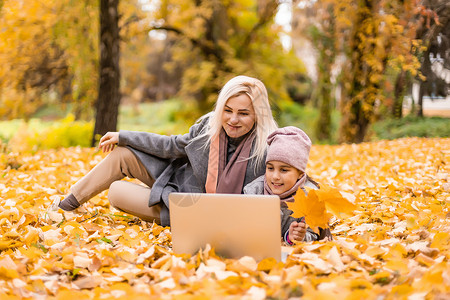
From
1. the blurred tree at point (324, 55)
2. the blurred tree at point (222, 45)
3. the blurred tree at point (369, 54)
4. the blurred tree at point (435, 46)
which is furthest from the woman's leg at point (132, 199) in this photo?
the blurred tree at point (222, 45)

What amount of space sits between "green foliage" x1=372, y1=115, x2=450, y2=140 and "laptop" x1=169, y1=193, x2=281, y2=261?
5.38 meters

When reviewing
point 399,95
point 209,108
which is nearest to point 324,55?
point 399,95

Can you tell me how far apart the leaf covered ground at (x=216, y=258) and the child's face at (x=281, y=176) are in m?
0.35

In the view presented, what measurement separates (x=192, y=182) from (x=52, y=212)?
0.91 metres

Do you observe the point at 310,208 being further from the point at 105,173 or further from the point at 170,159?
the point at 105,173

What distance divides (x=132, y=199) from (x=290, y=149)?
1116 mm

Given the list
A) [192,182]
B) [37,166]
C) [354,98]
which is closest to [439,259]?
[192,182]

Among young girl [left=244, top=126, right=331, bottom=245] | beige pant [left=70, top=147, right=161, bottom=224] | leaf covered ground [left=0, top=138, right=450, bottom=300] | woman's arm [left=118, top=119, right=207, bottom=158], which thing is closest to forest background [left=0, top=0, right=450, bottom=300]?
leaf covered ground [left=0, top=138, right=450, bottom=300]

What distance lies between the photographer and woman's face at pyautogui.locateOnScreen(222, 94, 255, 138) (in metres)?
2.47

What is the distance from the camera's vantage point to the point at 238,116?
8.18 ft

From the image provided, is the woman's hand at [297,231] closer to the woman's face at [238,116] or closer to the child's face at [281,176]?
the child's face at [281,176]

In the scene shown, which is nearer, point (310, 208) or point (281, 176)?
point (310, 208)

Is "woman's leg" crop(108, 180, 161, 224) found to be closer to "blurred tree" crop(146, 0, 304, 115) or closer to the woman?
the woman

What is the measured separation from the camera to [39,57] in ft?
25.0
